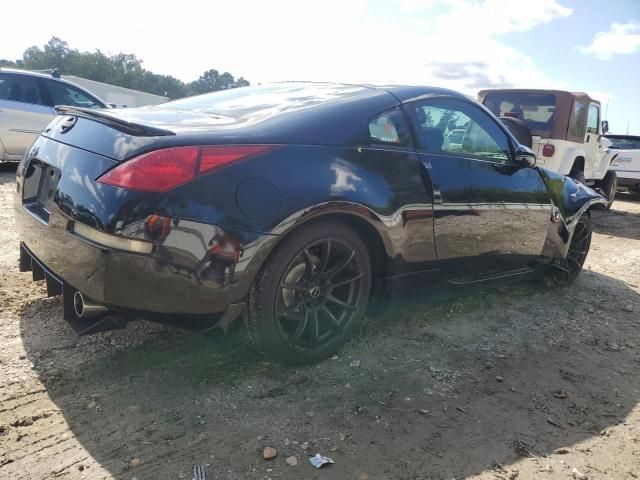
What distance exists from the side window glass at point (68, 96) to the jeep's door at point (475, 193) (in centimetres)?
662

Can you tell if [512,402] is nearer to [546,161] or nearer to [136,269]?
[136,269]

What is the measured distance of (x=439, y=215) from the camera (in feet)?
9.77

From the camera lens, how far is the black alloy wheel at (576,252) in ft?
14.9

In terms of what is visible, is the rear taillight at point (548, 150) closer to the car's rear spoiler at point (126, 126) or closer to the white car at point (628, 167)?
the white car at point (628, 167)

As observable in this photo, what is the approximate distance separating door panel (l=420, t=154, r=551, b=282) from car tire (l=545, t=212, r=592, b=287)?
26.0 inches

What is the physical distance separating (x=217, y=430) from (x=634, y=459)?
1.85m

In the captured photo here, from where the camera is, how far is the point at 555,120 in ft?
26.6

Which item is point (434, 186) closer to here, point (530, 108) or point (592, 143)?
point (530, 108)

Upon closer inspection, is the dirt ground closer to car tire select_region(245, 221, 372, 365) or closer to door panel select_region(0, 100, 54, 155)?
car tire select_region(245, 221, 372, 365)

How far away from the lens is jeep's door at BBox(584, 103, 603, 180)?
8.90 meters

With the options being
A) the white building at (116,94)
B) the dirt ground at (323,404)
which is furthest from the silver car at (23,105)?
the white building at (116,94)

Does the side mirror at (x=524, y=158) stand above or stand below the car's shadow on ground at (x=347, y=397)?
above

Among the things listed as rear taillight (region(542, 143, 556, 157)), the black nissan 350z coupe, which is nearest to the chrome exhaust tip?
the black nissan 350z coupe

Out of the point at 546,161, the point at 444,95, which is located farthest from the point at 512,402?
the point at 546,161
